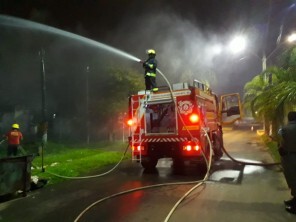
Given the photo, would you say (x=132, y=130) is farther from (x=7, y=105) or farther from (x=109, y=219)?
(x=7, y=105)

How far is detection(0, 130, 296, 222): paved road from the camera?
16.8 feet

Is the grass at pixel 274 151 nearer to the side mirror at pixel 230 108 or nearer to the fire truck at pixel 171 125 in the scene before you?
the side mirror at pixel 230 108

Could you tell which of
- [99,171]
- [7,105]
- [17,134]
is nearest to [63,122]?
[7,105]

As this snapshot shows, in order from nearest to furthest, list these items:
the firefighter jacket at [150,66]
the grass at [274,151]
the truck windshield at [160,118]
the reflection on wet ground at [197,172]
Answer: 1. the reflection on wet ground at [197,172]
2. the truck windshield at [160,118]
3. the firefighter jacket at [150,66]
4. the grass at [274,151]

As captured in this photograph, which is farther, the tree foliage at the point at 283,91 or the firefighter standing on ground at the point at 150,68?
the firefighter standing on ground at the point at 150,68

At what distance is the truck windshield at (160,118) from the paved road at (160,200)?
1.36 m

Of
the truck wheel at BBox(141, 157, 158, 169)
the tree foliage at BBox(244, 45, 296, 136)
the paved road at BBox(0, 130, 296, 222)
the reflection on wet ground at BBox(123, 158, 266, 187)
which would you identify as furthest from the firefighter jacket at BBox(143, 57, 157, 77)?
the tree foliage at BBox(244, 45, 296, 136)

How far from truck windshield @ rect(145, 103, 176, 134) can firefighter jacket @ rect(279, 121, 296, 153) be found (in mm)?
4254

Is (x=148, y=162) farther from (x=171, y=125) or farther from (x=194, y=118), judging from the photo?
(x=194, y=118)

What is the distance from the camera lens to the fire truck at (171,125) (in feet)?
28.3

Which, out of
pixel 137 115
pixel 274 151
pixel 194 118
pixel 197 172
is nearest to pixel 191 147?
pixel 194 118

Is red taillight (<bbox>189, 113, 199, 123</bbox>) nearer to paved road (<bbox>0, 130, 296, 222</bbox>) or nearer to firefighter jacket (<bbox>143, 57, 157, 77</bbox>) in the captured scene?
paved road (<bbox>0, 130, 296, 222</bbox>)

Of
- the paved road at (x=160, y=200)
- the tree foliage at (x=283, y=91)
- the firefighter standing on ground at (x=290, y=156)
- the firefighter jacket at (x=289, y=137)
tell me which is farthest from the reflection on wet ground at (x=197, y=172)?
the firefighter jacket at (x=289, y=137)

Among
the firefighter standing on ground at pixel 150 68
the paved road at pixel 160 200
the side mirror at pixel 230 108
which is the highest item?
the firefighter standing on ground at pixel 150 68
